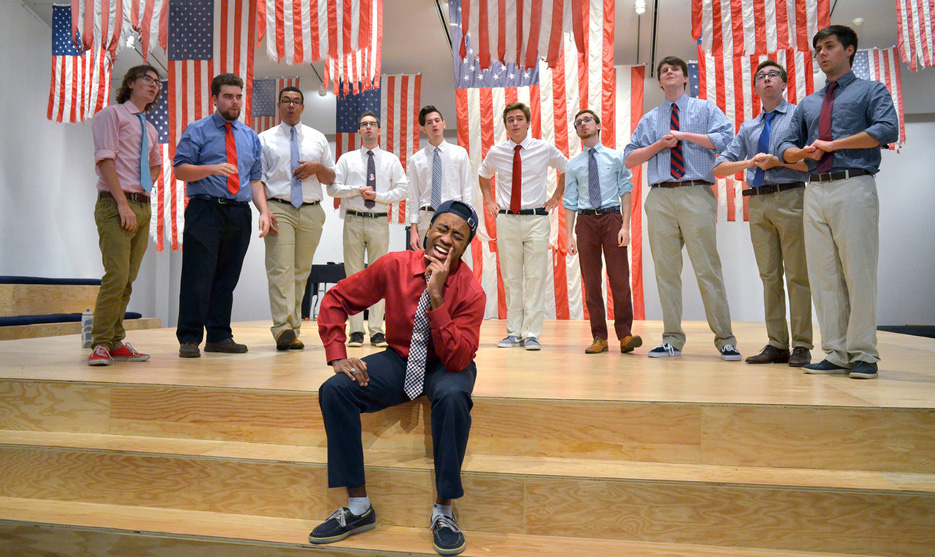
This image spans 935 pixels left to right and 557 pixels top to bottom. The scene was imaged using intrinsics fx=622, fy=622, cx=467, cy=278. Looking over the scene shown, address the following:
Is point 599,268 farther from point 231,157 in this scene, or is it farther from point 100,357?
point 100,357

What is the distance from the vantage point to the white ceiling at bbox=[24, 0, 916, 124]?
25.2ft

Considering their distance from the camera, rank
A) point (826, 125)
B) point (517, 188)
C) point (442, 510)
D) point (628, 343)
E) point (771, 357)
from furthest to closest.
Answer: point (517, 188) < point (628, 343) < point (771, 357) < point (826, 125) < point (442, 510)

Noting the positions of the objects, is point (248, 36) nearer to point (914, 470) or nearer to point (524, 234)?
point (524, 234)

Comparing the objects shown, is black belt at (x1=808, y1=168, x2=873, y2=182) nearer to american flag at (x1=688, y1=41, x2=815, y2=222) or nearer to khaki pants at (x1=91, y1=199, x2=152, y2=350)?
khaki pants at (x1=91, y1=199, x2=152, y2=350)

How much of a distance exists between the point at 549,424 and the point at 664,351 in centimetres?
185

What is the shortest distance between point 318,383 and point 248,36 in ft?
18.4

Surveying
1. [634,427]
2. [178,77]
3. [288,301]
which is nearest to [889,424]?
[634,427]

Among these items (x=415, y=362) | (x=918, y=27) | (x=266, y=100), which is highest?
(x=266, y=100)

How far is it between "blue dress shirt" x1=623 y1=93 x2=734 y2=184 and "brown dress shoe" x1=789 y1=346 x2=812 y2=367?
3.93 ft

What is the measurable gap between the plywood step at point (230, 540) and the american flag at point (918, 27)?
211 inches

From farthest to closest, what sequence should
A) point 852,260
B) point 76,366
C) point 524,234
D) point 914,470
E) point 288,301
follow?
point 524,234, point 288,301, point 76,366, point 852,260, point 914,470

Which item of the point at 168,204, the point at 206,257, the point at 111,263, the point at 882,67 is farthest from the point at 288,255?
the point at 882,67

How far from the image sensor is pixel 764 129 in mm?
3895

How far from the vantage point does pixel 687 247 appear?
3961mm
